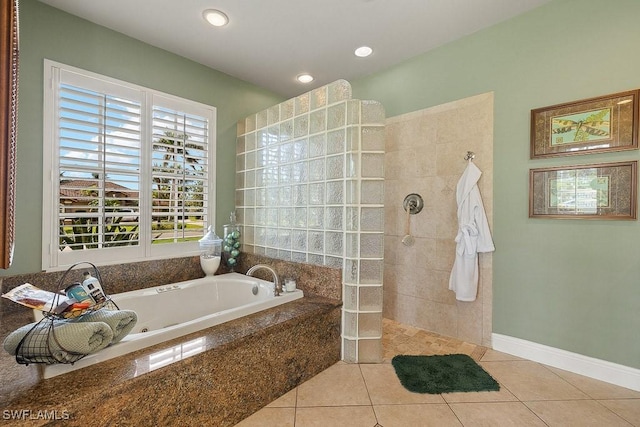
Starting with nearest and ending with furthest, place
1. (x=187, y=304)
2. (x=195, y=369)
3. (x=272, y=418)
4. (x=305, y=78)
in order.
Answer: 1. (x=195, y=369)
2. (x=272, y=418)
3. (x=187, y=304)
4. (x=305, y=78)

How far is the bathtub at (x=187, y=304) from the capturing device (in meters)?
1.43

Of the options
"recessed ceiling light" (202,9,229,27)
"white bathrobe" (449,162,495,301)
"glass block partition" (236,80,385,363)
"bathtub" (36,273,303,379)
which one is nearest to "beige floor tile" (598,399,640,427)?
"white bathrobe" (449,162,495,301)

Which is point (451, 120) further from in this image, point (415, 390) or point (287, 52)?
point (415, 390)

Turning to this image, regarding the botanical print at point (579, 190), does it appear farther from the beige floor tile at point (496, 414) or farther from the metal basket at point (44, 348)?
the metal basket at point (44, 348)

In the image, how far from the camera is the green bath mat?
184 centimetres

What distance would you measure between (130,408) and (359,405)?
1.21m

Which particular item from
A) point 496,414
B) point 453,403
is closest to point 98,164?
point 453,403

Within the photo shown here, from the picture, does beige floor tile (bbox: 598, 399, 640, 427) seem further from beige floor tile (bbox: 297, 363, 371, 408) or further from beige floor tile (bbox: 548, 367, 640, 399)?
beige floor tile (bbox: 297, 363, 371, 408)

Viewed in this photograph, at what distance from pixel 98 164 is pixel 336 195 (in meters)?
1.91

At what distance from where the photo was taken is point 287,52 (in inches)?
104

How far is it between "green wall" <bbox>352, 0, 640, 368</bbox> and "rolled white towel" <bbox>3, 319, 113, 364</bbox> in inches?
107

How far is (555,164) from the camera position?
6.70 ft

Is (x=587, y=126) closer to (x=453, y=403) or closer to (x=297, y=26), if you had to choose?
(x=453, y=403)

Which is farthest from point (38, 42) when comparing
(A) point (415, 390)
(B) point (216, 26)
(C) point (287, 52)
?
(A) point (415, 390)
